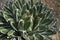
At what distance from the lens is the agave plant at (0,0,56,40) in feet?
17.8

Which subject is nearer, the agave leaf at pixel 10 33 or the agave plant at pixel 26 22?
the agave leaf at pixel 10 33

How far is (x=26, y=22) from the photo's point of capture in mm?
5395

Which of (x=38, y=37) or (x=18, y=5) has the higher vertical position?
(x=18, y=5)

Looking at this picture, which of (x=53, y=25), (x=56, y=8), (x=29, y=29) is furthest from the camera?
(x=56, y=8)

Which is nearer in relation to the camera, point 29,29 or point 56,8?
point 29,29

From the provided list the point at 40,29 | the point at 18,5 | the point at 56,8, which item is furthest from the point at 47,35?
the point at 56,8

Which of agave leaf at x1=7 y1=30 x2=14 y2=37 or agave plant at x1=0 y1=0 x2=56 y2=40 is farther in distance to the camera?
agave plant at x1=0 y1=0 x2=56 y2=40

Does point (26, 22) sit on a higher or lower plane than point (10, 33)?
higher

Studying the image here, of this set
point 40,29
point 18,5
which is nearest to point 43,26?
point 40,29

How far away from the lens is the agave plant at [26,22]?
5.42m

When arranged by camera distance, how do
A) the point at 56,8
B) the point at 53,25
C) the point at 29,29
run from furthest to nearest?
the point at 56,8
the point at 53,25
the point at 29,29

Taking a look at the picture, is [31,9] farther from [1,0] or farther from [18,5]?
[1,0]

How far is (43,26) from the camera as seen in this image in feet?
18.6

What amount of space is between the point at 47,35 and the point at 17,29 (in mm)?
762
